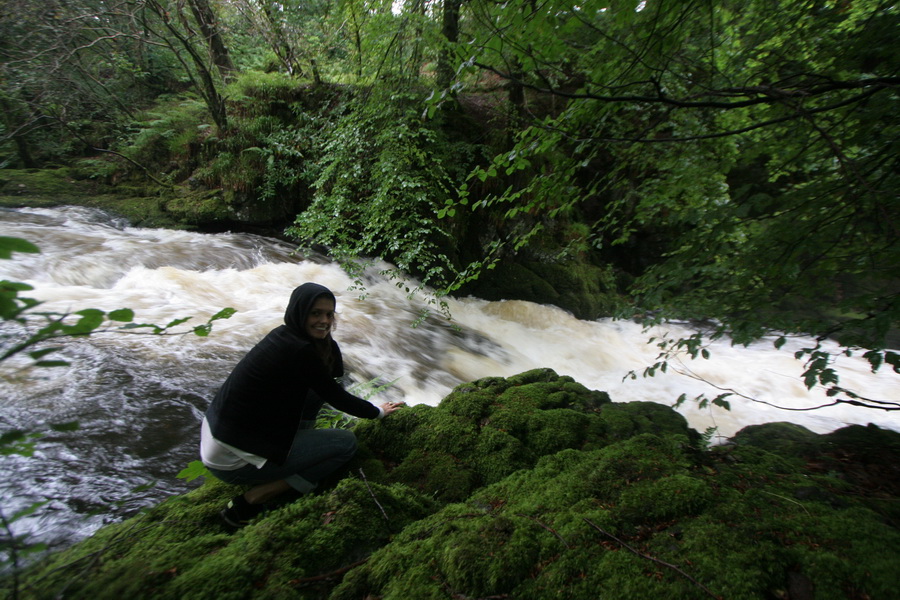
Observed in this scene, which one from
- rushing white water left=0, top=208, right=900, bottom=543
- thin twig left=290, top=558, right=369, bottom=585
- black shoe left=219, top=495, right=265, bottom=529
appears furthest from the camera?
rushing white water left=0, top=208, right=900, bottom=543

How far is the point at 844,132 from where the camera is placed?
2654mm

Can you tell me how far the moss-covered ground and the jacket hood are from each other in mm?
997

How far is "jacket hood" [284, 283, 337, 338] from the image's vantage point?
2.57 metres

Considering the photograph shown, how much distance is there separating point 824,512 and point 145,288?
8490mm

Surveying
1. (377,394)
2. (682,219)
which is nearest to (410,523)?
(682,219)

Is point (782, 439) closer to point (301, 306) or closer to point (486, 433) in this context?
point (486, 433)

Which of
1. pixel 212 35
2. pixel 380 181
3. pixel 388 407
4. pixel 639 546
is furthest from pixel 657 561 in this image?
pixel 212 35

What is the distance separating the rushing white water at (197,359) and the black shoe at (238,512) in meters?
1.08

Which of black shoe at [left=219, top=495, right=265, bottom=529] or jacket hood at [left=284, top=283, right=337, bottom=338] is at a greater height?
jacket hood at [left=284, top=283, right=337, bottom=338]

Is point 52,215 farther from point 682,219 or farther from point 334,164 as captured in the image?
point 682,219

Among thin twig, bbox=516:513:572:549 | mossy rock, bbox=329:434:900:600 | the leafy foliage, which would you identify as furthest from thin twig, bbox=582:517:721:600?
the leafy foliage

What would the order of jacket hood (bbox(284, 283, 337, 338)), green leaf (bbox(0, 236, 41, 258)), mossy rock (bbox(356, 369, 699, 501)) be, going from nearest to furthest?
green leaf (bbox(0, 236, 41, 258))
jacket hood (bbox(284, 283, 337, 338))
mossy rock (bbox(356, 369, 699, 501))

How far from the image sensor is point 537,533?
191cm

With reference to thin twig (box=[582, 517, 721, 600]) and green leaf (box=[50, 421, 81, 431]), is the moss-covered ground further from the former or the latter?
green leaf (box=[50, 421, 81, 431])
